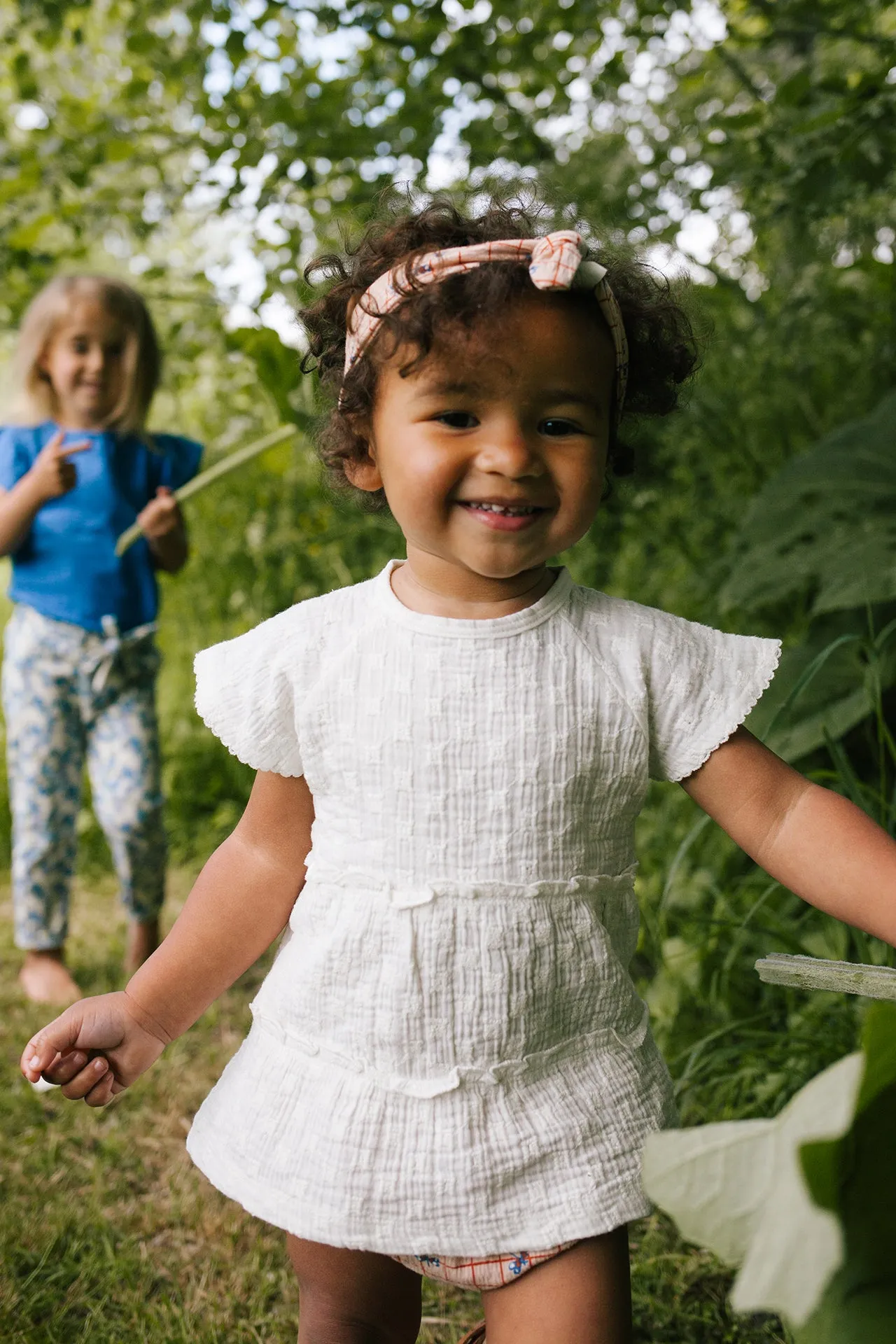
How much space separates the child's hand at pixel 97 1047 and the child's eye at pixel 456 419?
0.68 metres

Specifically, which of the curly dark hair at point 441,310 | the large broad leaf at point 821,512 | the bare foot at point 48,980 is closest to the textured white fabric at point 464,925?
the curly dark hair at point 441,310

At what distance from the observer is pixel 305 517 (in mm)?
4562

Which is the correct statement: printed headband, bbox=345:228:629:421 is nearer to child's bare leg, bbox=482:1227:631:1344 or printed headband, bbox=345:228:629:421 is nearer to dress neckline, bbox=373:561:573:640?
dress neckline, bbox=373:561:573:640

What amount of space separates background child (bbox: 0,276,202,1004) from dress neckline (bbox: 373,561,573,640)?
1859 mm

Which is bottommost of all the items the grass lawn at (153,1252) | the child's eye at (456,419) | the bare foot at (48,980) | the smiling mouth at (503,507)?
the grass lawn at (153,1252)

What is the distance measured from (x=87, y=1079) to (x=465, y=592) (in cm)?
63

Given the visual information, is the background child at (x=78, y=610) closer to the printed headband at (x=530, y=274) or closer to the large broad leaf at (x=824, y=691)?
the large broad leaf at (x=824, y=691)

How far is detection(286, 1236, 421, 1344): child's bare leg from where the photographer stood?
125 centimetres

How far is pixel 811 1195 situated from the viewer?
597mm

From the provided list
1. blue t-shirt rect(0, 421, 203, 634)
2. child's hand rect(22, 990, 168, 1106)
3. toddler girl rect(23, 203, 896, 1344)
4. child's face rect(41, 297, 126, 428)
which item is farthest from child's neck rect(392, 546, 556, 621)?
child's face rect(41, 297, 126, 428)

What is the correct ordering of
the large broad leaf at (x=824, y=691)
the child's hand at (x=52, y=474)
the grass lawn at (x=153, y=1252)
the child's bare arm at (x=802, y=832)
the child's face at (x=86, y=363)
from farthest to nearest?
the child's face at (x=86, y=363), the child's hand at (x=52, y=474), the large broad leaf at (x=824, y=691), the grass lawn at (x=153, y=1252), the child's bare arm at (x=802, y=832)

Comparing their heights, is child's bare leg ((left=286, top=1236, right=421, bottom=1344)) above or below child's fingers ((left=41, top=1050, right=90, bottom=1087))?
below

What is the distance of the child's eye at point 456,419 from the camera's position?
3.76 feet

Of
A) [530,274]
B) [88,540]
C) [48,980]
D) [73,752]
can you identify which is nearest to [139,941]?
[48,980]
